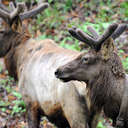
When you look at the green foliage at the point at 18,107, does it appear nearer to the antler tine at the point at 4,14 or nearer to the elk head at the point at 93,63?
the antler tine at the point at 4,14

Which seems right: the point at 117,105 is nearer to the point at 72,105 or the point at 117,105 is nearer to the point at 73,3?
the point at 72,105

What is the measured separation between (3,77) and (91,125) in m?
4.74

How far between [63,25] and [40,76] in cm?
560

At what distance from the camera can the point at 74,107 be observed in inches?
184

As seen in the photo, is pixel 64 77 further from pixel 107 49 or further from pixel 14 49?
pixel 14 49

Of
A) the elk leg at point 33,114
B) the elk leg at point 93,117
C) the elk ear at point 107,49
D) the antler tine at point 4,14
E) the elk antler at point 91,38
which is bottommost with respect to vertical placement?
the elk leg at point 33,114

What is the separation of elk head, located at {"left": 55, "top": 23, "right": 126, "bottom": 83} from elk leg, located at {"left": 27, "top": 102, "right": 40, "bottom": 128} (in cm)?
137

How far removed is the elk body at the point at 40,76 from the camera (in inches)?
186

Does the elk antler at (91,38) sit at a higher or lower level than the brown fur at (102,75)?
higher

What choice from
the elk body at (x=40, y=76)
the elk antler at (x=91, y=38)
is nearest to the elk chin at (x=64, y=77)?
the elk body at (x=40, y=76)

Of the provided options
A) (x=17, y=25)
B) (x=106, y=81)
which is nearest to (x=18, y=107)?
(x=17, y=25)

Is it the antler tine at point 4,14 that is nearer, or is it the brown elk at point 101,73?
the brown elk at point 101,73

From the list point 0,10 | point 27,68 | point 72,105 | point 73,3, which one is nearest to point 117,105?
point 72,105

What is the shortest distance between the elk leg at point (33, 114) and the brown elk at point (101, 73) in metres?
1.37
